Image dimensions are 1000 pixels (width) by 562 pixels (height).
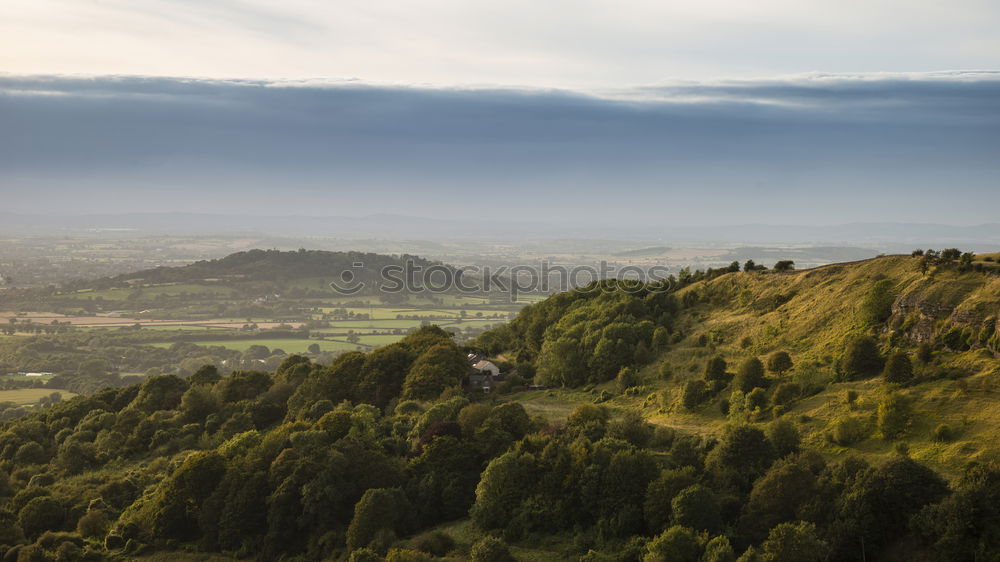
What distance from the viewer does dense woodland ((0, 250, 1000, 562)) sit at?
1033 inches

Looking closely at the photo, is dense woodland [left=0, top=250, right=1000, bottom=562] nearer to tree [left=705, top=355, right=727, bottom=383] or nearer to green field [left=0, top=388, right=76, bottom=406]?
tree [left=705, top=355, right=727, bottom=383]

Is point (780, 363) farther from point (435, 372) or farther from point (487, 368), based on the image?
point (487, 368)

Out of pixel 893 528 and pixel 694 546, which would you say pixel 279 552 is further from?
pixel 893 528

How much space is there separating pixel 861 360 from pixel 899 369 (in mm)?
3015

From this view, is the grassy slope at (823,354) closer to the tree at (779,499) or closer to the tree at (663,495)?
the tree at (779,499)

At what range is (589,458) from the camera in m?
32.7

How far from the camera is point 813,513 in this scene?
26188mm

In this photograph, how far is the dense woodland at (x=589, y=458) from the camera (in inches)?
1033

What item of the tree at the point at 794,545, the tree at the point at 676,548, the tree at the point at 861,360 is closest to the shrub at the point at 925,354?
the tree at the point at 861,360

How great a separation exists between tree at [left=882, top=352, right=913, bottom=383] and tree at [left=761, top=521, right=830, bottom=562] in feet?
42.7

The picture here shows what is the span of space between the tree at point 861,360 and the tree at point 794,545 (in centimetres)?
1502

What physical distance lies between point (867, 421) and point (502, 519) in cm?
1741

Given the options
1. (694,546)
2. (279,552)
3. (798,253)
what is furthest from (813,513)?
(798,253)

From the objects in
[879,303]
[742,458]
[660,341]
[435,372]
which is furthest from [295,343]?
[742,458]
